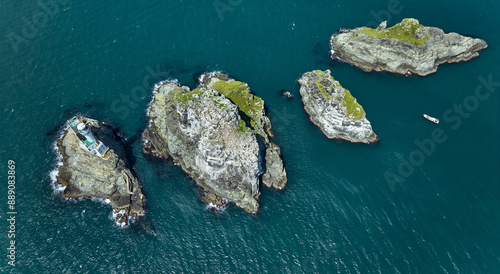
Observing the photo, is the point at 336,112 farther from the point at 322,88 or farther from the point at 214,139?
the point at 214,139

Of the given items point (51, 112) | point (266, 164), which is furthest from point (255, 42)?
point (51, 112)

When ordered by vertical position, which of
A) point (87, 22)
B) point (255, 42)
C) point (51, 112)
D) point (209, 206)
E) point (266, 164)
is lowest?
point (209, 206)

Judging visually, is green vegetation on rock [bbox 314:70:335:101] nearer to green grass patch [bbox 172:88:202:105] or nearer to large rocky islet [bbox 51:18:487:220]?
large rocky islet [bbox 51:18:487:220]

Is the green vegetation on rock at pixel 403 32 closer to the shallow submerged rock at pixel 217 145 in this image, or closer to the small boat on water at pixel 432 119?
the small boat on water at pixel 432 119

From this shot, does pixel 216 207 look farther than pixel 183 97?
No

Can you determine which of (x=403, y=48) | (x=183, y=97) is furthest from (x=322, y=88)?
(x=183, y=97)

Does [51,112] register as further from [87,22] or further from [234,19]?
[234,19]
